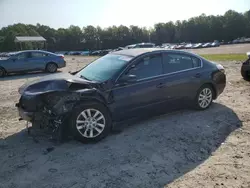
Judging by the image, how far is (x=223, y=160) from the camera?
397 cm

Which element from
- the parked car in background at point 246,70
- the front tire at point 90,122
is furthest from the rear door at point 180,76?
the parked car in background at point 246,70

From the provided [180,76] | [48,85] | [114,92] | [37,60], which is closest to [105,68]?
[114,92]

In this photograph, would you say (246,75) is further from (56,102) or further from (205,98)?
(56,102)

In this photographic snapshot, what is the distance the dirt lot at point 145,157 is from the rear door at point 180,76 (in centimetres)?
51

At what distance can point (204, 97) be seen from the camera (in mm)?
6273

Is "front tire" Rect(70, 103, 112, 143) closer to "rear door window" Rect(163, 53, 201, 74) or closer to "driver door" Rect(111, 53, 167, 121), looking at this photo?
"driver door" Rect(111, 53, 167, 121)

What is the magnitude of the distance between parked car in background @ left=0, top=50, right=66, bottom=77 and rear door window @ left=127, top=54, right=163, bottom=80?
1116 centimetres

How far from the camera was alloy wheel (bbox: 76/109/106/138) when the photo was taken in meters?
4.56

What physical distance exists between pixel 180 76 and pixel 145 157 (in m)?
2.35

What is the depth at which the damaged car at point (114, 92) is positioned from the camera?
180 inches

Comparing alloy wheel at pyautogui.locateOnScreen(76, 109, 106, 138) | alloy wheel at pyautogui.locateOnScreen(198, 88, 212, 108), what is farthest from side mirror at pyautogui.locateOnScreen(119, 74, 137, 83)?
alloy wheel at pyautogui.locateOnScreen(198, 88, 212, 108)

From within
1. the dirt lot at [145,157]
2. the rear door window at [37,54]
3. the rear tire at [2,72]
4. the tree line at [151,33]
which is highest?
the tree line at [151,33]

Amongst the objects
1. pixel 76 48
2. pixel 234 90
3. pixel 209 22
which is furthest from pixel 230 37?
pixel 234 90

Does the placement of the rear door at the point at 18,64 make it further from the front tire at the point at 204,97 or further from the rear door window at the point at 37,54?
the front tire at the point at 204,97
